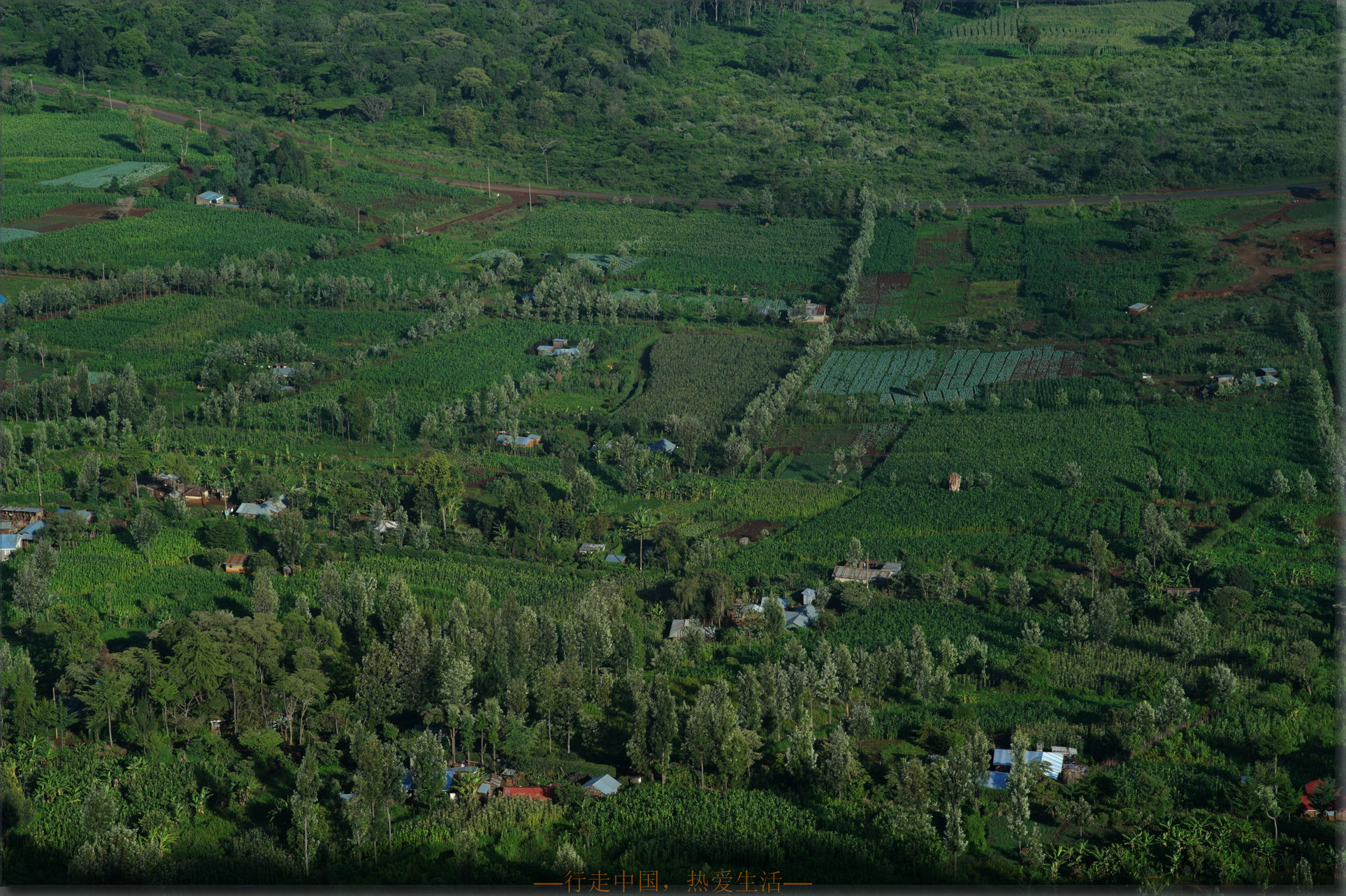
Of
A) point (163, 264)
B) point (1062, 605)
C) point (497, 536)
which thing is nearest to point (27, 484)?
point (497, 536)

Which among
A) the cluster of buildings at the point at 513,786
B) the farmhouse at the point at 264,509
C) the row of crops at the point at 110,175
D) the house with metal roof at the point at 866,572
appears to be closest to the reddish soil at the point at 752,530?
the house with metal roof at the point at 866,572

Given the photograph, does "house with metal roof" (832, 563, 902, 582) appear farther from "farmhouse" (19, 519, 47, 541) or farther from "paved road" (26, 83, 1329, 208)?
"paved road" (26, 83, 1329, 208)

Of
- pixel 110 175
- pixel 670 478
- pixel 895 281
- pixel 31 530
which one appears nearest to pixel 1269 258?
pixel 895 281

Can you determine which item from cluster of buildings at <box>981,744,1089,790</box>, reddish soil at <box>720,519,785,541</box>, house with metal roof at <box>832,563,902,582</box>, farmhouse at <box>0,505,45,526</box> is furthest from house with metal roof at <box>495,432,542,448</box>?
cluster of buildings at <box>981,744,1089,790</box>

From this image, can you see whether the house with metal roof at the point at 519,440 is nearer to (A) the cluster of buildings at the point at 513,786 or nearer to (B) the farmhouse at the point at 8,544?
(B) the farmhouse at the point at 8,544

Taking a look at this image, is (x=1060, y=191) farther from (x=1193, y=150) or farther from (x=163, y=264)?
(x=163, y=264)
